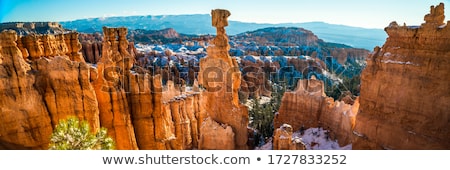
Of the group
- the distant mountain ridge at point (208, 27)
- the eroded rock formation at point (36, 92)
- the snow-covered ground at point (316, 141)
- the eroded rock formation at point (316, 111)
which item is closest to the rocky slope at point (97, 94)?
the eroded rock formation at point (36, 92)

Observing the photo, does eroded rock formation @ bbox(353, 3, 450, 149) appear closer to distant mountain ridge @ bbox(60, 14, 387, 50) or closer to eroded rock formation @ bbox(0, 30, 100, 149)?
eroded rock formation @ bbox(0, 30, 100, 149)

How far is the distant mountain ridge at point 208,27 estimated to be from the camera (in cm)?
9281

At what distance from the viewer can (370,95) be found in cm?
1575

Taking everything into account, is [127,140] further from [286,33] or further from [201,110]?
[286,33]

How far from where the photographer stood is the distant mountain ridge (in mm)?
92812

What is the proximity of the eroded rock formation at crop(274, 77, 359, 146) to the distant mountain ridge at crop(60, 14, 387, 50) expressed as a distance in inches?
2310

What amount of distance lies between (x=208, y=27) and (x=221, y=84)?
114 meters

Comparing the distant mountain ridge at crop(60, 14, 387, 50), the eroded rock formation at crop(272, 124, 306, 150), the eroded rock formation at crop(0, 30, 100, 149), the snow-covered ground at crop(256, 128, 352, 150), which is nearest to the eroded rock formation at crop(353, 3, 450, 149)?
the snow-covered ground at crop(256, 128, 352, 150)

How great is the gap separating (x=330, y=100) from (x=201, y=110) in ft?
30.9

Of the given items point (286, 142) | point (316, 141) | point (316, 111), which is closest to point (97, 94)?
point (286, 142)

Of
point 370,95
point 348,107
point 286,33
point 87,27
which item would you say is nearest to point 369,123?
point 370,95

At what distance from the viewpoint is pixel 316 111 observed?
75.8 ft

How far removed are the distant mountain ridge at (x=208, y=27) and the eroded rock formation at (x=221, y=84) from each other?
68.5 meters

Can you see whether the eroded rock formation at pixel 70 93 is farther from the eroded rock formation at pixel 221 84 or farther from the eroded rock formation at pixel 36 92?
the eroded rock formation at pixel 221 84
